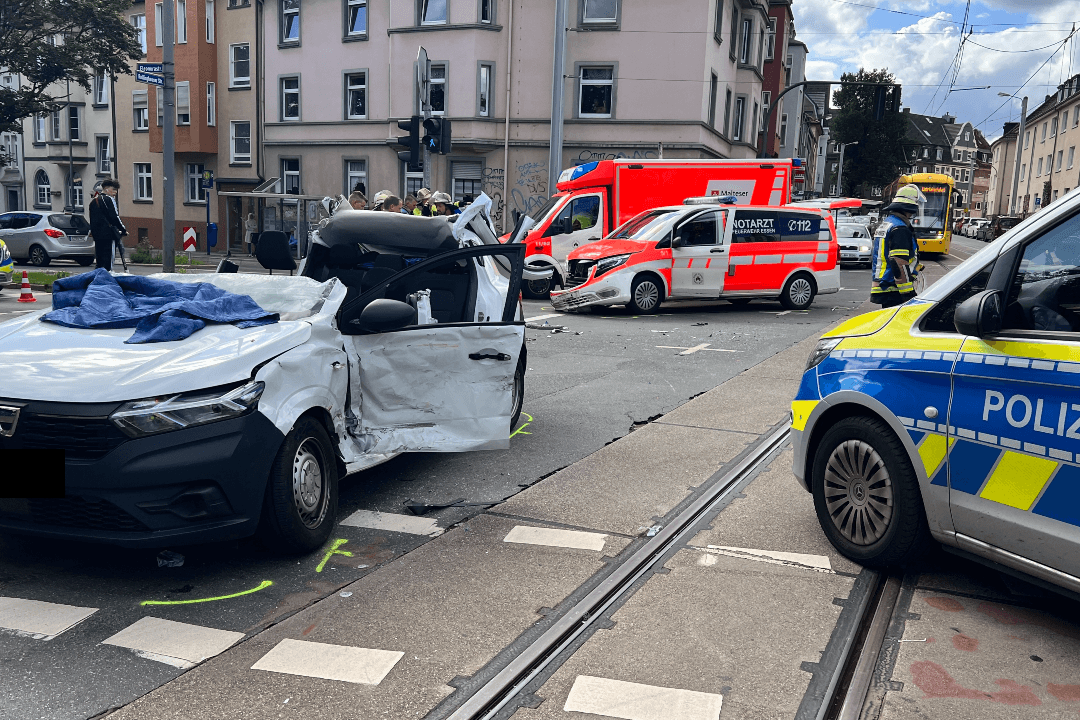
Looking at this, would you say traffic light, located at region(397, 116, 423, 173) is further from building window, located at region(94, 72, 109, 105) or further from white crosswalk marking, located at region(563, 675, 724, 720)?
building window, located at region(94, 72, 109, 105)

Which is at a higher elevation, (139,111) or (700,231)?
(139,111)

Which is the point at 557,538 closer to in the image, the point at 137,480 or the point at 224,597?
the point at 224,597

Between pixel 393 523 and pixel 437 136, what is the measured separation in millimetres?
10018

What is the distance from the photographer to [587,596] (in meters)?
3.96

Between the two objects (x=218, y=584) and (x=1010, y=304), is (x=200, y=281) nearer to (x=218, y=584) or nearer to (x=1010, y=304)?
(x=218, y=584)

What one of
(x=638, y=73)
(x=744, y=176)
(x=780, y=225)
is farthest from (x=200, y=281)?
(x=638, y=73)

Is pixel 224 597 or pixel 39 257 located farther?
pixel 39 257

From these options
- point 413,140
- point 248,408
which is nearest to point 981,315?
point 248,408

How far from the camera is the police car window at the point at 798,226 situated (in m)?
16.6

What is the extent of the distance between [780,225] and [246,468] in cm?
1409

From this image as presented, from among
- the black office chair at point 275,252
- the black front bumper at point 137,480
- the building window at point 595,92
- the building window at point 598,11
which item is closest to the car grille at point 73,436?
the black front bumper at point 137,480

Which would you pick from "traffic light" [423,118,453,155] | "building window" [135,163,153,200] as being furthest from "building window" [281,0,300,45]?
"traffic light" [423,118,453,155]

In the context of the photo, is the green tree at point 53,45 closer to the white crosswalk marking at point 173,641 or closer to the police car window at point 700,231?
the police car window at point 700,231

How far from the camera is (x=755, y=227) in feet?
53.6
